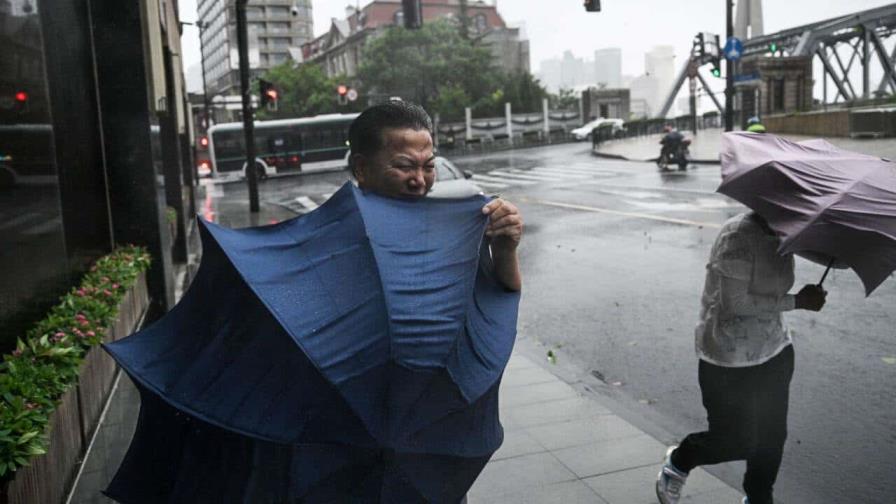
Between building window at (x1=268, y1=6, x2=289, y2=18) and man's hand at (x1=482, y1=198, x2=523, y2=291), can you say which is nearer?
man's hand at (x1=482, y1=198, x2=523, y2=291)

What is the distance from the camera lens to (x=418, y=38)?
7069cm

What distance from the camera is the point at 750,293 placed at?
3766 millimetres

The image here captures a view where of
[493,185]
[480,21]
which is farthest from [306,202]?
[480,21]

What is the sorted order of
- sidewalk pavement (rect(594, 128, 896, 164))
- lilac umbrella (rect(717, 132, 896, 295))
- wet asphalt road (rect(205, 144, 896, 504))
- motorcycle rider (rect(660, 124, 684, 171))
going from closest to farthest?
lilac umbrella (rect(717, 132, 896, 295))
wet asphalt road (rect(205, 144, 896, 504))
sidewalk pavement (rect(594, 128, 896, 164))
motorcycle rider (rect(660, 124, 684, 171))

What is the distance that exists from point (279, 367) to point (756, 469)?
2.84 m

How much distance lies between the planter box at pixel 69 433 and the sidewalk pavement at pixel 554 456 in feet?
0.45

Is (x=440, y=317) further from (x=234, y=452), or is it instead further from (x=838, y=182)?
(x=838, y=182)

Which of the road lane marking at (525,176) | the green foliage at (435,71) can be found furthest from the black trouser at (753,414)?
the green foliage at (435,71)

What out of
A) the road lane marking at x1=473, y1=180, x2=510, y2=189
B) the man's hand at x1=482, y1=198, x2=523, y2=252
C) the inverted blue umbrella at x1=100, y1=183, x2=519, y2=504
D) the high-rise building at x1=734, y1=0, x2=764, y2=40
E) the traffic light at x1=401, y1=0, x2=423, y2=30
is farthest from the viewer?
the high-rise building at x1=734, y1=0, x2=764, y2=40

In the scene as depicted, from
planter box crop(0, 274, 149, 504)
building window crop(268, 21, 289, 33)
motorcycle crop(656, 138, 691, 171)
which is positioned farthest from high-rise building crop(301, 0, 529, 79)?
planter box crop(0, 274, 149, 504)

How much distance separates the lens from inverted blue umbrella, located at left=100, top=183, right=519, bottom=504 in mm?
1764

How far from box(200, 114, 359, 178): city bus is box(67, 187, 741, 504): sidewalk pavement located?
38452 millimetres

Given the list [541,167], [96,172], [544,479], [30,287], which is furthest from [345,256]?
[541,167]

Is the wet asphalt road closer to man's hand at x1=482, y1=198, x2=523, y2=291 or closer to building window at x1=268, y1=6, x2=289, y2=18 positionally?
man's hand at x1=482, y1=198, x2=523, y2=291
